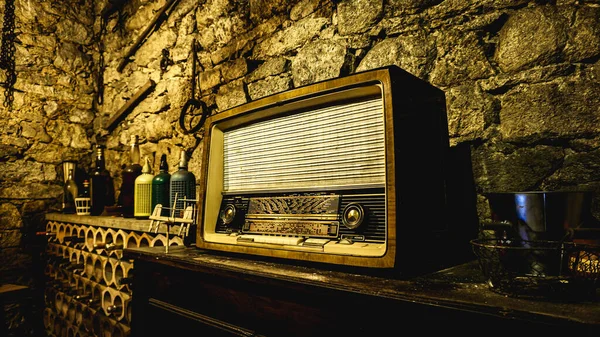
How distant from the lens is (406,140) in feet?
3.92

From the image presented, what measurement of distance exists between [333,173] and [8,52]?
4088mm

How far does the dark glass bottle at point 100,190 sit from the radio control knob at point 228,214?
2.41 m

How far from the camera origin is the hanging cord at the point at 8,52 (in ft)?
12.5

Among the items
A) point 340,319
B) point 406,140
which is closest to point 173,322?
point 340,319

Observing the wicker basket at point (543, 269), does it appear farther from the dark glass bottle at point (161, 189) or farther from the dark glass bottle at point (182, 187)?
the dark glass bottle at point (161, 189)

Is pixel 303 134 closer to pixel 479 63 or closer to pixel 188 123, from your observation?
pixel 479 63

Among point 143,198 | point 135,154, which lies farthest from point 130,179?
point 143,198

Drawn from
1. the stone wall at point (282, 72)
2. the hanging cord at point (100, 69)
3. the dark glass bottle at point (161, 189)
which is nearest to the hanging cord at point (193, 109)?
the stone wall at point (282, 72)

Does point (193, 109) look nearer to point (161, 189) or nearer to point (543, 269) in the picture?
point (161, 189)

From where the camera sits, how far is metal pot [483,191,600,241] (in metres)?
1.03

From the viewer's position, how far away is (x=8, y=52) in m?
3.86

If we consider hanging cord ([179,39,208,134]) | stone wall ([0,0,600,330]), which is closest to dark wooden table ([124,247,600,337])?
stone wall ([0,0,600,330])

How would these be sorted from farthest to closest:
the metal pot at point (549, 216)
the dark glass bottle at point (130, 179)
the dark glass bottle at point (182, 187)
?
1. the dark glass bottle at point (130, 179)
2. the dark glass bottle at point (182, 187)
3. the metal pot at point (549, 216)

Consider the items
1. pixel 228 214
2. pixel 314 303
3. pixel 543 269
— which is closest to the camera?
pixel 543 269
